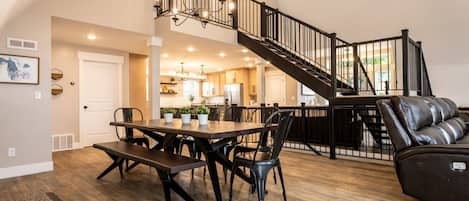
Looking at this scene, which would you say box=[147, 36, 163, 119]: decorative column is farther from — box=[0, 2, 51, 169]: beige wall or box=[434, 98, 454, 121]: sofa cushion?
box=[434, 98, 454, 121]: sofa cushion

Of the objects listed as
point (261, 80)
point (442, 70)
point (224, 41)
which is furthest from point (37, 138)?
point (442, 70)

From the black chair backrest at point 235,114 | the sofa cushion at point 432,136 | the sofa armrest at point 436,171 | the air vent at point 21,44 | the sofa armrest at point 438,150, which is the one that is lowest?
the sofa armrest at point 436,171

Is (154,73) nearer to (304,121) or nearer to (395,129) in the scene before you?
(304,121)

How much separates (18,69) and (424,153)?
505cm

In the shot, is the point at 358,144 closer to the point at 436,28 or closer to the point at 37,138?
the point at 436,28

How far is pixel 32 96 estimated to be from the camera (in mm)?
4070

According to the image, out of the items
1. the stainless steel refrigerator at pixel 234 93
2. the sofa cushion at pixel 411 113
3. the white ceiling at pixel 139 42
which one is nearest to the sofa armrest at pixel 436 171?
the sofa cushion at pixel 411 113

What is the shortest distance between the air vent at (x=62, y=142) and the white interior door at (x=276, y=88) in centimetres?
657

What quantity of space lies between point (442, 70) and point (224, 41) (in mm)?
5155

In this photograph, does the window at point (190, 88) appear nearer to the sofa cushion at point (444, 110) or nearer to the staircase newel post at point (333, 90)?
the staircase newel post at point (333, 90)

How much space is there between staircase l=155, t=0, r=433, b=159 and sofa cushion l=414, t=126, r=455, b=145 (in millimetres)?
1345

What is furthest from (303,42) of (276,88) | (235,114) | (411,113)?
(411,113)

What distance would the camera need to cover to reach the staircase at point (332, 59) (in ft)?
15.0

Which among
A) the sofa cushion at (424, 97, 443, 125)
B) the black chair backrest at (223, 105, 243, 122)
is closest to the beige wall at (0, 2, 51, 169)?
the black chair backrest at (223, 105, 243, 122)
